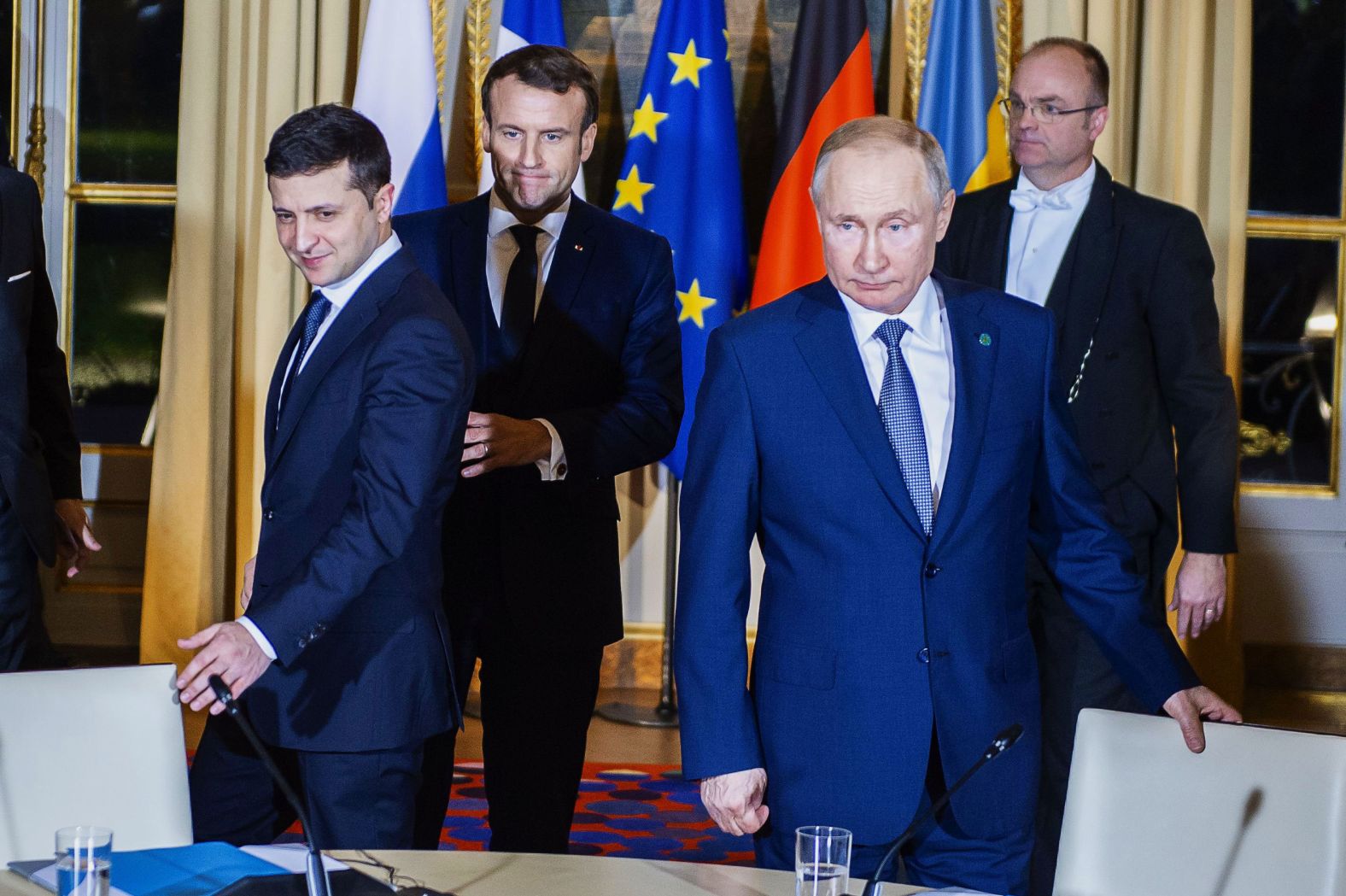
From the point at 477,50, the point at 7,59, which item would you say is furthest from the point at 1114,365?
the point at 7,59

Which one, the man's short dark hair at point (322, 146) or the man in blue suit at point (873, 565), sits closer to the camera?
the man in blue suit at point (873, 565)

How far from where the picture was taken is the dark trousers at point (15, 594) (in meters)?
3.02

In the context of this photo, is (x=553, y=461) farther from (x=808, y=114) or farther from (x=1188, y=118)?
(x=1188, y=118)

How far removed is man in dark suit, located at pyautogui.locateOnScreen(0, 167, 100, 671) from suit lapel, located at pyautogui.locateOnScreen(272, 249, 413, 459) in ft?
3.18

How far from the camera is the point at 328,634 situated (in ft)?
7.64

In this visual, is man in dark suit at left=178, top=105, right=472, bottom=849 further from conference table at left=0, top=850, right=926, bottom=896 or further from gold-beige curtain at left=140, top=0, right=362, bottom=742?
gold-beige curtain at left=140, top=0, right=362, bottom=742

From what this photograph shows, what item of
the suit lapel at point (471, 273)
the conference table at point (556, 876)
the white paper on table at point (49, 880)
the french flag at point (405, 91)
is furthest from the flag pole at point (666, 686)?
the white paper on table at point (49, 880)

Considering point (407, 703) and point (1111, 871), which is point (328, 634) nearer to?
point (407, 703)

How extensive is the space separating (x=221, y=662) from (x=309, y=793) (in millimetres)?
338

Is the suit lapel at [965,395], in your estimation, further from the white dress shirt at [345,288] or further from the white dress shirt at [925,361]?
the white dress shirt at [345,288]

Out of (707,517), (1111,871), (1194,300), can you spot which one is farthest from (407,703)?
(1194,300)

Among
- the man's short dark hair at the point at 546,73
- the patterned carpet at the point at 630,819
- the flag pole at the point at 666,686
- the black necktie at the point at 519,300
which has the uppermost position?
the man's short dark hair at the point at 546,73

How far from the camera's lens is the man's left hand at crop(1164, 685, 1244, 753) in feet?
6.61

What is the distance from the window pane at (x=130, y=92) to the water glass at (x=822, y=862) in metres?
5.22
